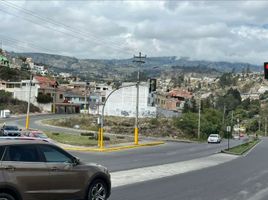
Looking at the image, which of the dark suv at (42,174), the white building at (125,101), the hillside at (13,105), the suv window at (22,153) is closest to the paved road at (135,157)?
the dark suv at (42,174)

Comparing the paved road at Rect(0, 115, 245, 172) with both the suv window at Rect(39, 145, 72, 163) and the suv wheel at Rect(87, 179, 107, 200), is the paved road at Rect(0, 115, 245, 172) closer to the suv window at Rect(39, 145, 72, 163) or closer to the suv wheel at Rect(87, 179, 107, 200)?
the suv wheel at Rect(87, 179, 107, 200)

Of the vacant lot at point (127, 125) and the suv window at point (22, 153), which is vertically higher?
the suv window at point (22, 153)

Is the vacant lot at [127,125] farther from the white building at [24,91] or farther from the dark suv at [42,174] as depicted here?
the dark suv at [42,174]

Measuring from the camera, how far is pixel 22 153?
995 cm

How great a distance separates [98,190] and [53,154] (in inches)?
68.2

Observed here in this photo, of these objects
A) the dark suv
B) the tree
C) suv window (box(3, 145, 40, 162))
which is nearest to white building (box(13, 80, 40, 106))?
the tree

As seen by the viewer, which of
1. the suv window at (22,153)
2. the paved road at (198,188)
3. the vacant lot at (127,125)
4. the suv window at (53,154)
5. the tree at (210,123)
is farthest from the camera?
the tree at (210,123)

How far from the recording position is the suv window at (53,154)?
10.4 m

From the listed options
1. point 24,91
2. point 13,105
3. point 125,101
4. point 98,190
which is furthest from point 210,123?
point 98,190

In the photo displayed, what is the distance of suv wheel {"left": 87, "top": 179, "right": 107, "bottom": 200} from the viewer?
1151 cm

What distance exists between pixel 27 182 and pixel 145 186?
26.1ft

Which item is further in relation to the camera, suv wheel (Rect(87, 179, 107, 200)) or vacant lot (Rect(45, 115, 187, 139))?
vacant lot (Rect(45, 115, 187, 139))

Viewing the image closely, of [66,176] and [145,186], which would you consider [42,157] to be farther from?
[145,186]

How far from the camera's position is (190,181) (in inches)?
786
